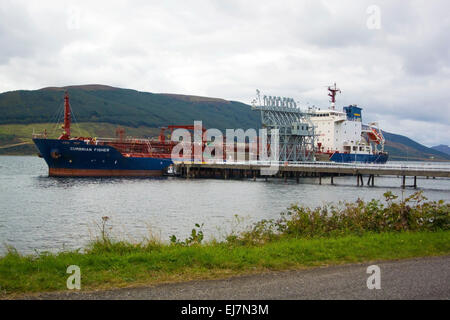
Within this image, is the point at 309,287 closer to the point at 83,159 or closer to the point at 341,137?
the point at 83,159

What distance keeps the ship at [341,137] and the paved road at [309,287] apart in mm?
75652

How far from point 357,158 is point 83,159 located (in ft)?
180

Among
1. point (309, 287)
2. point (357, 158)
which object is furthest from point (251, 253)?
point (357, 158)

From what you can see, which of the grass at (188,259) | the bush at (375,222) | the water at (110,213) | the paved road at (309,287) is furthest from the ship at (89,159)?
the paved road at (309,287)

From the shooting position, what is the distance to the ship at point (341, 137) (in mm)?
84375

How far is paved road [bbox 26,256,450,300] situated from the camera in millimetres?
6512

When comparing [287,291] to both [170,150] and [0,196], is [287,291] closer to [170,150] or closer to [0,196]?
[0,196]

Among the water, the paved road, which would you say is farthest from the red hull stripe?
the paved road

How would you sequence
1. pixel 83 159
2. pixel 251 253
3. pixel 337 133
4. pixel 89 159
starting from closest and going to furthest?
1. pixel 251 253
2. pixel 83 159
3. pixel 89 159
4. pixel 337 133

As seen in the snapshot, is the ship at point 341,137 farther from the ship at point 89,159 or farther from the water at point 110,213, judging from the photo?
the water at point 110,213

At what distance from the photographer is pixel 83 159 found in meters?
55.4

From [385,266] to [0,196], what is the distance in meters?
33.6

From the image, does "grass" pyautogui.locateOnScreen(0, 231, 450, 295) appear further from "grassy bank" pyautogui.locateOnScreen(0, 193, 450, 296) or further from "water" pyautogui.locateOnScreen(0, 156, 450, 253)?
"water" pyautogui.locateOnScreen(0, 156, 450, 253)
